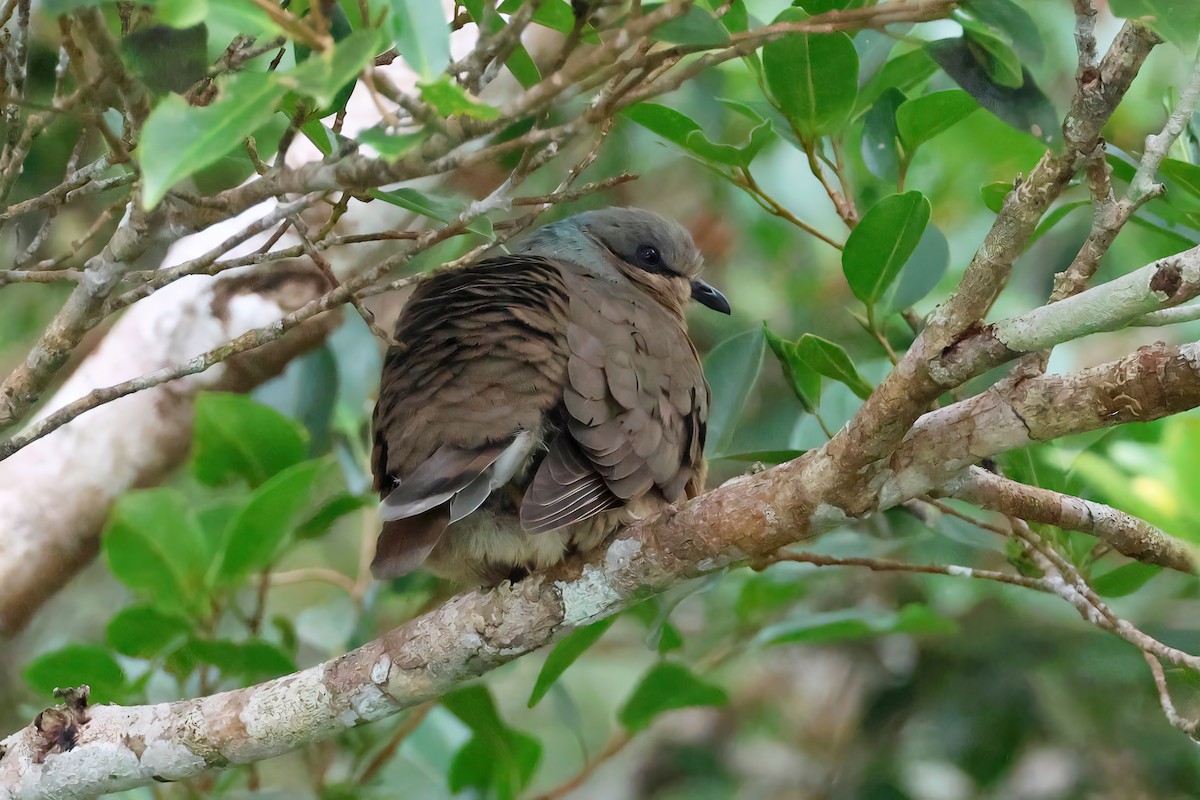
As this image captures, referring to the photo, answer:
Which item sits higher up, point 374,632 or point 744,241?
point 744,241

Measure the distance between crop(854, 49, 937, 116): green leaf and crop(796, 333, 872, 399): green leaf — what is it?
18.4 inches

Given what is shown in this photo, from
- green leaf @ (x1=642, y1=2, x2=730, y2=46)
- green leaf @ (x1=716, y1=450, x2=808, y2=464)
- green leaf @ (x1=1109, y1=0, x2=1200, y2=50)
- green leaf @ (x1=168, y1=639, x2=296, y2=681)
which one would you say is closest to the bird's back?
green leaf @ (x1=716, y1=450, x2=808, y2=464)

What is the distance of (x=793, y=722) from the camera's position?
144 inches

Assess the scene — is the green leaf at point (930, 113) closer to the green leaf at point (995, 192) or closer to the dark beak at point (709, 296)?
the green leaf at point (995, 192)

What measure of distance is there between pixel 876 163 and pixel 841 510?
2.95ft

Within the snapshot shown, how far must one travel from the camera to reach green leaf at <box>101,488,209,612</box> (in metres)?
2.00

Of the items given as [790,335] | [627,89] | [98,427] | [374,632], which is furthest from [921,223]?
[98,427]

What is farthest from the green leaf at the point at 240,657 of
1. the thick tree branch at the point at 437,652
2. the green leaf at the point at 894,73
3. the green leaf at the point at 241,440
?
the green leaf at the point at 894,73

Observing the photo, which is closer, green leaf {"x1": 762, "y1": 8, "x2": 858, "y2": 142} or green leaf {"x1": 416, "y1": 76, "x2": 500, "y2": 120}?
green leaf {"x1": 416, "y1": 76, "x2": 500, "y2": 120}

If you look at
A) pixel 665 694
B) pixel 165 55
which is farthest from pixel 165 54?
pixel 665 694

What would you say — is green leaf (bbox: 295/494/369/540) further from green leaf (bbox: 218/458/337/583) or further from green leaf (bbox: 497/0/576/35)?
green leaf (bbox: 497/0/576/35)

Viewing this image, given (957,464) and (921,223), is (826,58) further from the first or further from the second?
(957,464)

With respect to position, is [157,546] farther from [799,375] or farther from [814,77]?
[814,77]

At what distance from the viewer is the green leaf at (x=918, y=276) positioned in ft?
6.42
